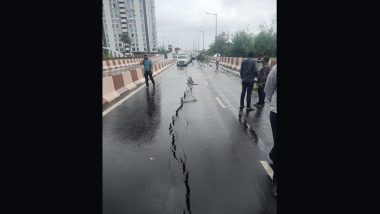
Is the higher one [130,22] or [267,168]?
[130,22]

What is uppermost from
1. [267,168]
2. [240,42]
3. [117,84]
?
[240,42]

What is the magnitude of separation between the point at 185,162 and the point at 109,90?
294 inches

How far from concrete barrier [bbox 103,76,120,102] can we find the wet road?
1901 millimetres

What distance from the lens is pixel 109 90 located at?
445 inches

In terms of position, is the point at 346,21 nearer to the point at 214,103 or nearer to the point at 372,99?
the point at 372,99

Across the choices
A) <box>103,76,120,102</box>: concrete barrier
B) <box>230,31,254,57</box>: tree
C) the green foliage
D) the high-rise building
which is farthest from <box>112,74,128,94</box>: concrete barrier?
the high-rise building

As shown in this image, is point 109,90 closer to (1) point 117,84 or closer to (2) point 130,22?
(1) point 117,84

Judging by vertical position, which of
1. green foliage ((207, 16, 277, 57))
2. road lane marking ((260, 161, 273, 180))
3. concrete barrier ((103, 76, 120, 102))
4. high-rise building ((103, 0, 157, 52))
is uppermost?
high-rise building ((103, 0, 157, 52))

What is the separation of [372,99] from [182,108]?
8.01 m

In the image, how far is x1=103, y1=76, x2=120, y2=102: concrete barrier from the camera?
Result: 1067 centimetres

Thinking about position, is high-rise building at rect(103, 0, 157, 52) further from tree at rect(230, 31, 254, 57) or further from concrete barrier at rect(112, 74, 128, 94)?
concrete barrier at rect(112, 74, 128, 94)

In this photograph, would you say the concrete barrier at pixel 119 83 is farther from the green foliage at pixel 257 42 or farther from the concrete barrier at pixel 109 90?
the green foliage at pixel 257 42

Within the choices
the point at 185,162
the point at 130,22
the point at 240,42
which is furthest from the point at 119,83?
the point at 130,22
